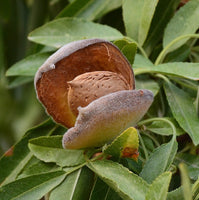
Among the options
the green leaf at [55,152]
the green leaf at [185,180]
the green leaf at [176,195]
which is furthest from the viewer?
the green leaf at [55,152]

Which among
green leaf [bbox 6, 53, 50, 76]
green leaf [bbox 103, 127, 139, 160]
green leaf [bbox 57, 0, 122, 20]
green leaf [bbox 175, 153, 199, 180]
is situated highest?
green leaf [bbox 57, 0, 122, 20]

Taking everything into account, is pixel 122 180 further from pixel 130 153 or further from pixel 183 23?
pixel 183 23

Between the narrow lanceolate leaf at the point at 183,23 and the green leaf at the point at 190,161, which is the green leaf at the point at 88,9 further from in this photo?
the green leaf at the point at 190,161

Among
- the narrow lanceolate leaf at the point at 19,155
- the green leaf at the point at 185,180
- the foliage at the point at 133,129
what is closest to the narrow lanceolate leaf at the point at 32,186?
the foliage at the point at 133,129

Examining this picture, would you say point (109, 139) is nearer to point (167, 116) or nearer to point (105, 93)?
point (105, 93)

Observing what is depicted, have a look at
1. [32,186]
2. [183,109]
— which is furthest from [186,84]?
[32,186]

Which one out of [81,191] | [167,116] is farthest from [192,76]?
[81,191]

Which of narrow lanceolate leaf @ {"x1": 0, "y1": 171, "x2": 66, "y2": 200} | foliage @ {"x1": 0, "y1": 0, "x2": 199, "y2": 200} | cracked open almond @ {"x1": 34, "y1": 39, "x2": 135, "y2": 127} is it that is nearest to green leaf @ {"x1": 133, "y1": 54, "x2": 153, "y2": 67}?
foliage @ {"x1": 0, "y1": 0, "x2": 199, "y2": 200}

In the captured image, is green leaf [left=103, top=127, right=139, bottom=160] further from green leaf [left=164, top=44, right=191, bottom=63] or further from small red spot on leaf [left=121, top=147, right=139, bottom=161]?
green leaf [left=164, top=44, right=191, bottom=63]
